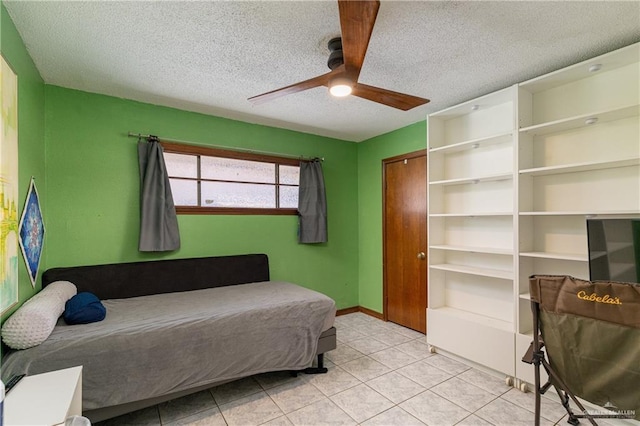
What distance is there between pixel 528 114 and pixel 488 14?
123 cm

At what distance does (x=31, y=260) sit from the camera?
214cm

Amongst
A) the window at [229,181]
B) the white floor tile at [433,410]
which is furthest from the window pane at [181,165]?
the white floor tile at [433,410]

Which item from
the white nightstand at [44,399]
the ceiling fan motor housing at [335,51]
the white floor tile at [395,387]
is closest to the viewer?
the white nightstand at [44,399]

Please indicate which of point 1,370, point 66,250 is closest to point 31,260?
point 66,250

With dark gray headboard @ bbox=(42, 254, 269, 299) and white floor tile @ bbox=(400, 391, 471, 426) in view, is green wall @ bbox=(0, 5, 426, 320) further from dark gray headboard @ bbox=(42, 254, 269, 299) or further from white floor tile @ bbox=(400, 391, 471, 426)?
white floor tile @ bbox=(400, 391, 471, 426)

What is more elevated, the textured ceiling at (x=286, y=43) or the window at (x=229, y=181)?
the textured ceiling at (x=286, y=43)

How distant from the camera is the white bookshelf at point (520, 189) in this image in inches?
85.5

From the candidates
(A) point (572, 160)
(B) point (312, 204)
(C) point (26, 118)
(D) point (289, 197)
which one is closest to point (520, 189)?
(A) point (572, 160)

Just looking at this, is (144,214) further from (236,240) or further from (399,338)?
(399,338)

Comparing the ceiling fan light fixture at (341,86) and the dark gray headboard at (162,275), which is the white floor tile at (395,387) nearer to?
the dark gray headboard at (162,275)

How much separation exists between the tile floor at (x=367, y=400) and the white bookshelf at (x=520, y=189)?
0.90ft

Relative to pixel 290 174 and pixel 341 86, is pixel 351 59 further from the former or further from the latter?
pixel 290 174

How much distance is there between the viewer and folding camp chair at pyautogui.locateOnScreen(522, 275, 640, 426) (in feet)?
4.65

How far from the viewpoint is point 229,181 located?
3.52 meters
